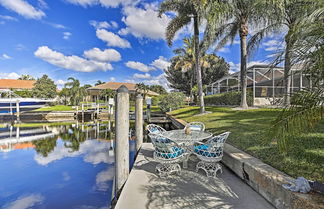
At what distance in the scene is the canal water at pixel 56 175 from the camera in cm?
430

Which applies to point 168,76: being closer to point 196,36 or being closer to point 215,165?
point 196,36

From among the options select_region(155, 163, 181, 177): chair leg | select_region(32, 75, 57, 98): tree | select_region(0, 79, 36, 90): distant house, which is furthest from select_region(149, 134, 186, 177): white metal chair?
select_region(0, 79, 36, 90): distant house

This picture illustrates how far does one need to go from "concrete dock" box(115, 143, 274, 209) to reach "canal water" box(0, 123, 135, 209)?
→ 1503mm

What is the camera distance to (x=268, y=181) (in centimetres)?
262

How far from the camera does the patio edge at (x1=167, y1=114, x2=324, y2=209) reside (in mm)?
1939

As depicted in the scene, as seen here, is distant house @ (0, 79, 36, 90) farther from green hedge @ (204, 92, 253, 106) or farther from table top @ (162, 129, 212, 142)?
table top @ (162, 129, 212, 142)

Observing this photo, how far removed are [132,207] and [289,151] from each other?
334 cm

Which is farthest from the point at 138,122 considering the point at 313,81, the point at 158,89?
the point at 158,89

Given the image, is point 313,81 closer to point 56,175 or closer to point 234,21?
point 56,175

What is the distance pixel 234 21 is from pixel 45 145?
48.9ft

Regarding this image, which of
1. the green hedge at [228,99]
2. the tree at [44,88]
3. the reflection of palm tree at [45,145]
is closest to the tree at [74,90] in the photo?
the tree at [44,88]

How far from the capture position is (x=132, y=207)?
8.51 feet

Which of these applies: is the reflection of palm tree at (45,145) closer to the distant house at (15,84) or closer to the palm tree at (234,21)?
the palm tree at (234,21)

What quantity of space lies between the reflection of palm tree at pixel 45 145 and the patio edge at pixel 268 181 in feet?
27.0
